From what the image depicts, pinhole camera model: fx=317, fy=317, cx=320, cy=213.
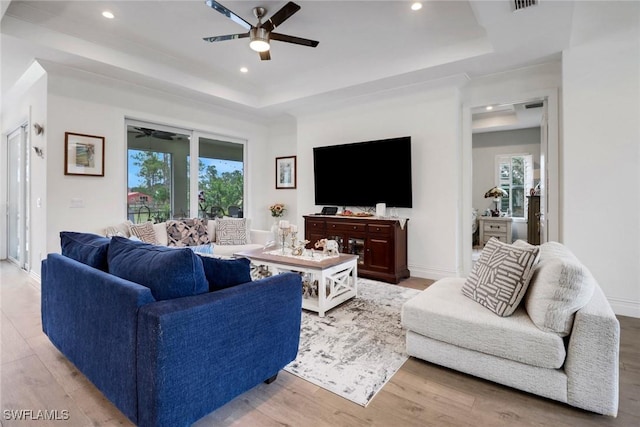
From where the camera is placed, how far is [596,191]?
3.29m

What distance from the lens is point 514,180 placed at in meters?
7.20

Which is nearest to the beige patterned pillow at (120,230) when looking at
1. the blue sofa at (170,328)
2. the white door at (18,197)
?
the white door at (18,197)

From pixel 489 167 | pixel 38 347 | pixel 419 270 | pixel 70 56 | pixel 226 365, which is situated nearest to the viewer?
pixel 226 365

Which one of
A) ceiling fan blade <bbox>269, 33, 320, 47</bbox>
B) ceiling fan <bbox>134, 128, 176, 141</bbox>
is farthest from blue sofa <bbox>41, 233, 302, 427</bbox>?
ceiling fan <bbox>134, 128, 176, 141</bbox>

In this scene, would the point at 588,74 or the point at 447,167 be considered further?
the point at 447,167

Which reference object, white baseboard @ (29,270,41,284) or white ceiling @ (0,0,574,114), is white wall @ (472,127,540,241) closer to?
white ceiling @ (0,0,574,114)

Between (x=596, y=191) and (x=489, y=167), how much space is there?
436cm

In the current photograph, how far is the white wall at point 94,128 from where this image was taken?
12.6 feet

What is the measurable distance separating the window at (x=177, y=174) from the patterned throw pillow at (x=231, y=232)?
709 mm

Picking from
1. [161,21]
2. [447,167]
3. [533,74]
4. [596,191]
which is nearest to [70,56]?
[161,21]

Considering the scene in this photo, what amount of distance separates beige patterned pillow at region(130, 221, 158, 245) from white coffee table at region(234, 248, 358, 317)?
149 cm

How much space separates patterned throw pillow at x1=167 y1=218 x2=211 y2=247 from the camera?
14.9ft

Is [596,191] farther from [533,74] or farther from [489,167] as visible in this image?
[489,167]

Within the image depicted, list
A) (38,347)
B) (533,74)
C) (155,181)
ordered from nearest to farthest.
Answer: (38,347)
(533,74)
(155,181)
